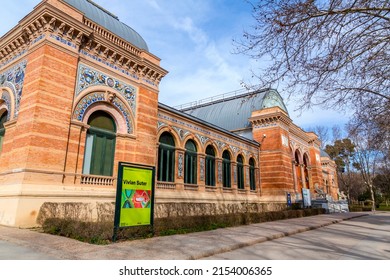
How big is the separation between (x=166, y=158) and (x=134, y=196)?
9.49 metres

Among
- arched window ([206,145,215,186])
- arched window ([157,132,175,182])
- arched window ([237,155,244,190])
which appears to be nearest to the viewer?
arched window ([157,132,175,182])

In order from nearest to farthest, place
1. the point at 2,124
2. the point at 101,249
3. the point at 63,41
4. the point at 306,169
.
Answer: the point at 101,249 → the point at 63,41 → the point at 2,124 → the point at 306,169

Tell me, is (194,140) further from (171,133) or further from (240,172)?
(240,172)

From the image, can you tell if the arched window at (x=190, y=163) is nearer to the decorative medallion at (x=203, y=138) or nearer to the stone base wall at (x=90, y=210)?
the decorative medallion at (x=203, y=138)

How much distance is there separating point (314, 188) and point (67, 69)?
33281mm

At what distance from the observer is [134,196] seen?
838 centimetres

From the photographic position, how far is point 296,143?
32.4 meters

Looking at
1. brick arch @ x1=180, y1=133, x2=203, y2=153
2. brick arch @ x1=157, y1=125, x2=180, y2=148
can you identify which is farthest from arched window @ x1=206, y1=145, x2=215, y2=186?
brick arch @ x1=157, y1=125, x2=180, y2=148

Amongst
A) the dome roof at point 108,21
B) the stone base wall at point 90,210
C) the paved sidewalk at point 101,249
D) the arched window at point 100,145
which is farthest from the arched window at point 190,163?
the paved sidewalk at point 101,249

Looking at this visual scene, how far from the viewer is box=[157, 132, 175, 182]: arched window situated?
17.2 m

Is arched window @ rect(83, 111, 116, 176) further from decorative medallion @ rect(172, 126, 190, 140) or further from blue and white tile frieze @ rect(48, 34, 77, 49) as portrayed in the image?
decorative medallion @ rect(172, 126, 190, 140)

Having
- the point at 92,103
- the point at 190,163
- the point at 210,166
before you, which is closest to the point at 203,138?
the point at 210,166

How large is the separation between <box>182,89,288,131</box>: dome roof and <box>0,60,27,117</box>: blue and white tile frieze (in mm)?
21118

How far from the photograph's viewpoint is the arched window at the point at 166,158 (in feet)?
56.6
